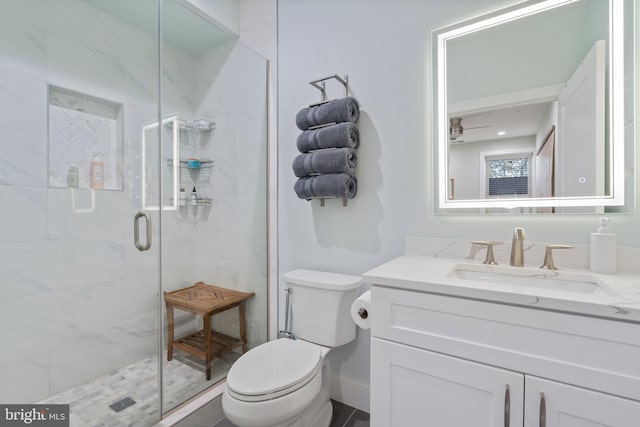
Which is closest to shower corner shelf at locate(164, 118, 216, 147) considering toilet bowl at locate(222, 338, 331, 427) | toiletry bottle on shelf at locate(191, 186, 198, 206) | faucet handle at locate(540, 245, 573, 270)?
toiletry bottle on shelf at locate(191, 186, 198, 206)

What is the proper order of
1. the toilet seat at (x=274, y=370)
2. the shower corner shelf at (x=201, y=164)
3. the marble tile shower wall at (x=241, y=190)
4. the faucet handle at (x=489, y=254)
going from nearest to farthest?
1. the toilet seat at (x=274, y=370)
2. the faucet handle at (x=489, y=254)
3. the shower corner shelf at (x=201, y=164)
4. the marble tile shower wall at (x=241, y=190)

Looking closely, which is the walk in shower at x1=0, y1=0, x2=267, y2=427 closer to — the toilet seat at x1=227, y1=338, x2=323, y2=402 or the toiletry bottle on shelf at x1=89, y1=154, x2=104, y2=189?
the toiletry bottle on shelf at x1=89, y1=154, x2=104, y2=189

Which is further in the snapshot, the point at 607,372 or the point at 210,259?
the point at 210,259

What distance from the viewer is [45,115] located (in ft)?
4.96

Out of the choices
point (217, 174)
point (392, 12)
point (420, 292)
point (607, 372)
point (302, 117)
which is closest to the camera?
point (607, 372)

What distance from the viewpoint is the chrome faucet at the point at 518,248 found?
1143 mm

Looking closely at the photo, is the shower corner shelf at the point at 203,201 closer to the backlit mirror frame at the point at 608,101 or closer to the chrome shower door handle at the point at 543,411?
the backlit mirror frame at the point at 608,101

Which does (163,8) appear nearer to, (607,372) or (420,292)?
(420,292)

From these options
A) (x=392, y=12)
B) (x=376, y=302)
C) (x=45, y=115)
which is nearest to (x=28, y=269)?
(x=45, y=115)

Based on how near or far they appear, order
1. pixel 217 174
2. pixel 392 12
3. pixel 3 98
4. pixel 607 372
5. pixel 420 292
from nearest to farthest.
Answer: pixel 607 372, pixel 420 292, pixel 3 98, pixel 392 12, pixel 217 174

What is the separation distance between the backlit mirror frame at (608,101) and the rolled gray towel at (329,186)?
1.38ft

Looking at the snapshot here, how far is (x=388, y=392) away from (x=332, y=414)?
716 millimetres

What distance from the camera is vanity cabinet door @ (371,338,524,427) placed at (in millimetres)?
823

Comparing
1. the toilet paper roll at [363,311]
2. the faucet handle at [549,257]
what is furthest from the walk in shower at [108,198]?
the faucet handle at [549,257]
